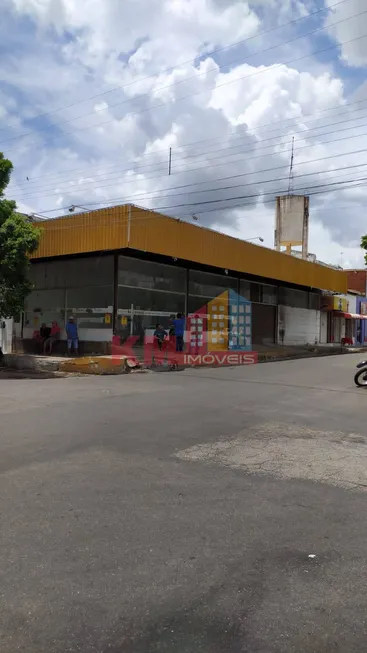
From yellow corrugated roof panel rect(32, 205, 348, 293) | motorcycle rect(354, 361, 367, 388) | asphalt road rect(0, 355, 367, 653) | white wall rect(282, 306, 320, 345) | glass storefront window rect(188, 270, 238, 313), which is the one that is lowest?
asphalt road rect(0, 355, 367, 653)

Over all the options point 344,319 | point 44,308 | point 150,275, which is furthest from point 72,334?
Result: point 344,319

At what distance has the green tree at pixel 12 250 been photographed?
1619 cm

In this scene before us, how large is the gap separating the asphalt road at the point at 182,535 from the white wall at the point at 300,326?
78.3 feet

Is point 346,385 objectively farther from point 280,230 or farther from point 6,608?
point 280,230

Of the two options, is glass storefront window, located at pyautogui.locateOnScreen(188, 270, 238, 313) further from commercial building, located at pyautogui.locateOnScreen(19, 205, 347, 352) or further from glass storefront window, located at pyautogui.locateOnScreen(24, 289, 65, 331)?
glass storefront window, located at pyautogui.locateOnScreen(24, 289, 65, 331)

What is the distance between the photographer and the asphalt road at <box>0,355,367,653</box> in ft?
8.82

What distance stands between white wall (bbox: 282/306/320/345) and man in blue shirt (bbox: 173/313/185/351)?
11687 mm

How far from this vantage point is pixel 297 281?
2927 centimetres

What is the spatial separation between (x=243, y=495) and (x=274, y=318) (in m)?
26.2

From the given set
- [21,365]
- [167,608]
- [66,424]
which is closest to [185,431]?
[66,424]

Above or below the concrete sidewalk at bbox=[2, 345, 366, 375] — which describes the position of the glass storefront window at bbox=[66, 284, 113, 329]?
above

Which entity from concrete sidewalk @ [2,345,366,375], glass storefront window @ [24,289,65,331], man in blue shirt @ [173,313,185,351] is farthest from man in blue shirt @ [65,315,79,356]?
→ man in blue shirt @ [173,313,185,351]

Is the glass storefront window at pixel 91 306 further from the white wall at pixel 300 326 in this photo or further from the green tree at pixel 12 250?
the white wall at pixel 300 326

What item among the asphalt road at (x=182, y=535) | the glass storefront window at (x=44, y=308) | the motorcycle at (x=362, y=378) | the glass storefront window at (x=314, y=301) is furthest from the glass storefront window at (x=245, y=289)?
the asphalt road at (x=182, y=535)
